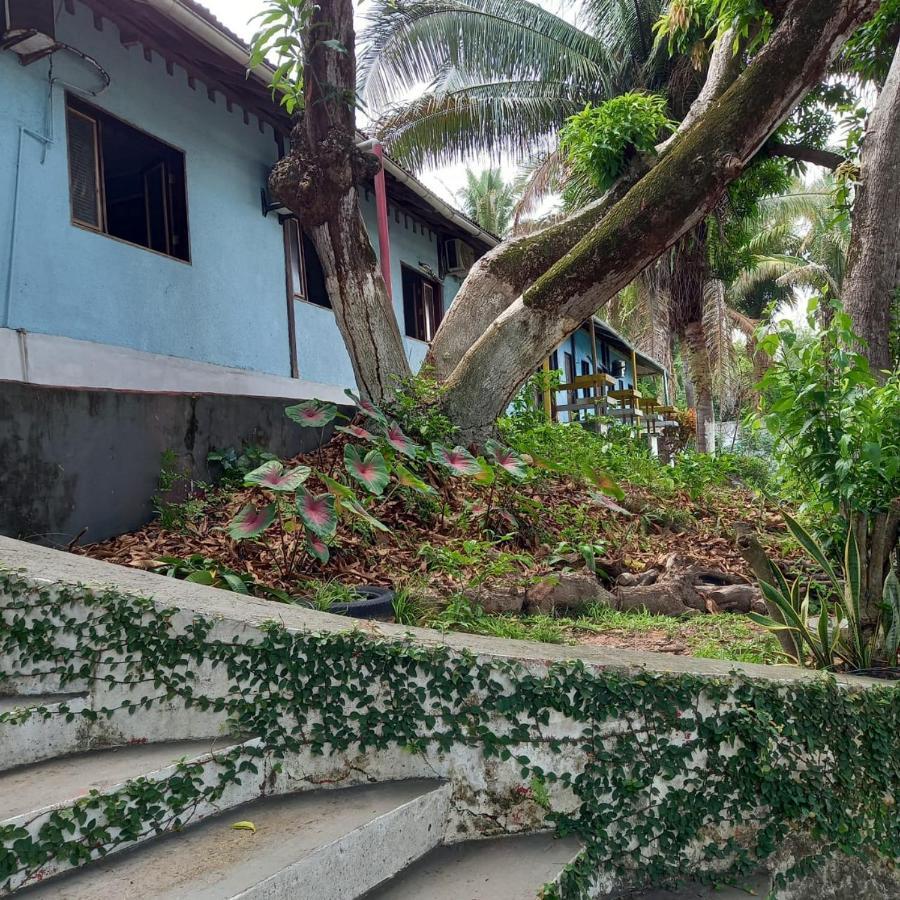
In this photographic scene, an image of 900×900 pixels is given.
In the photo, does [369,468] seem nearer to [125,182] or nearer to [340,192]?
[340,192]

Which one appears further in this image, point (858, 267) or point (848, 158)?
point (848, 158)

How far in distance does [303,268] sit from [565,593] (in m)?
6.30

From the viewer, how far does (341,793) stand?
2.38 m

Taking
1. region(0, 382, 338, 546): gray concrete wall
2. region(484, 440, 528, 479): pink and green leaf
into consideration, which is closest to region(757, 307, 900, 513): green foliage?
region(484, 440, 528, 479): pink and green leaf

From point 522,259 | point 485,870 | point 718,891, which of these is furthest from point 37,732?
point 522,259

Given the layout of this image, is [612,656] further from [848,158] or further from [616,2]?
[616,2]

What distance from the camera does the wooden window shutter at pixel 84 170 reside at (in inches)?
249

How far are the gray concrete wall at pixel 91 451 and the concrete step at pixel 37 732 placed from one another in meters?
1.65

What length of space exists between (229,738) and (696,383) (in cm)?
1383

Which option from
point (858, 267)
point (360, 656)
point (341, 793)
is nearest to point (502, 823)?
point (341, 793)

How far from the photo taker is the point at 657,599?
448cm

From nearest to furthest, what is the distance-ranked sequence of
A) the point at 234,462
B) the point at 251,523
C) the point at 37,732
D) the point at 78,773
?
the point at 78,773 → the point at 37,732 → the point at 251,523 → the point at 234,462

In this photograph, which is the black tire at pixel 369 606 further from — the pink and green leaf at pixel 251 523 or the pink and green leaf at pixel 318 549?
the pink and green leaf at pixel 251 523

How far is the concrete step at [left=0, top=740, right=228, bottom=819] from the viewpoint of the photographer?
2018 mm
